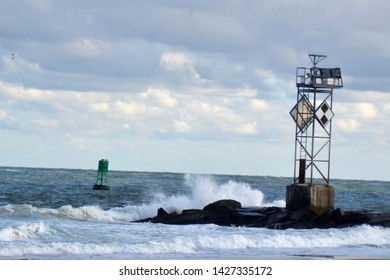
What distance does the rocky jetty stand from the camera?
1380 inches

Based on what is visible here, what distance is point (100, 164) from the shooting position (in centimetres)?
7419

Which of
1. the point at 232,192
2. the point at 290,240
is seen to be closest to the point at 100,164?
the point at 232,192

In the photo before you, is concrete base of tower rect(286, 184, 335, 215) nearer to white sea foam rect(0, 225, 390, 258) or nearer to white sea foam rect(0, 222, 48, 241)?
white sea foam rect(0, 225, 390, 258)

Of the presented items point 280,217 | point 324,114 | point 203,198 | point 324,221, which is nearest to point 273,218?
point 280,217

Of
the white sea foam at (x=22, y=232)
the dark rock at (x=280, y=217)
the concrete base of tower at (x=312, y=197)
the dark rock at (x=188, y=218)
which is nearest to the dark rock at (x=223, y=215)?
the dark rock at (x=188, y=218)

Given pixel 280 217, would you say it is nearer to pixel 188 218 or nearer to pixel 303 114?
pixel 188 218

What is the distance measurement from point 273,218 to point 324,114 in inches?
174

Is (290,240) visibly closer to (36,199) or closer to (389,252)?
(389,252)

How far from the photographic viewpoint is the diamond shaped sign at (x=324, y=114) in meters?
37.6

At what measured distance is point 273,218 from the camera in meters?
35.9

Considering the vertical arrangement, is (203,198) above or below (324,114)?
below

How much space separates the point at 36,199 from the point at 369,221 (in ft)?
89.9

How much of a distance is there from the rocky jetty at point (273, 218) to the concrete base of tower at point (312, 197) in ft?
0.95

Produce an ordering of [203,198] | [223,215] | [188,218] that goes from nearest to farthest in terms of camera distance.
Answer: [223,215] < [188,218] < [203,198]
